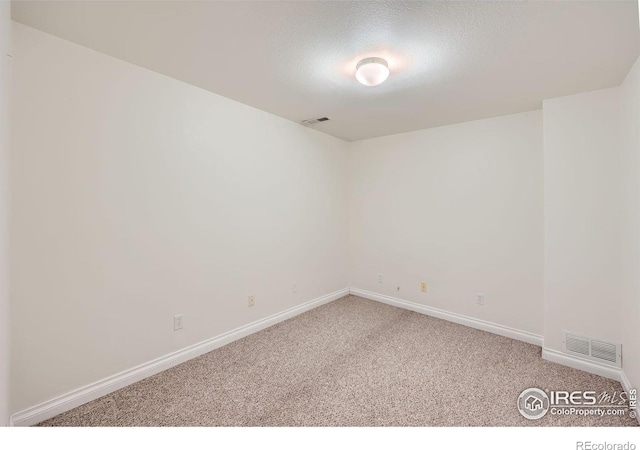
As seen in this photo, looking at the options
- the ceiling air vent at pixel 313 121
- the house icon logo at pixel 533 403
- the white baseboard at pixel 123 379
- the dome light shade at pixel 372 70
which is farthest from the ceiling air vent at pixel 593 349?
the ceiling air vent at pixel 313 121

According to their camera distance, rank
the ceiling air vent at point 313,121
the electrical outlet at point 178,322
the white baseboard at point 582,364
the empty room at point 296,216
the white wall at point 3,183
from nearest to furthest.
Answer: the white wall at point 3,183
the empty room at point 296,216
the white baseboard at point 582,364
the electrical outlet at point 178,322
the ceiling air vent at point 313,121

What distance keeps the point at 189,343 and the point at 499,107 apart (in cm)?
362

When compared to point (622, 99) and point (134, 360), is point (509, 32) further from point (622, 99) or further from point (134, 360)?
point (134, 360)

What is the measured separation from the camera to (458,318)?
3.42 meters

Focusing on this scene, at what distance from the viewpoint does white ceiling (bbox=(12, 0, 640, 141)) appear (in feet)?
5.00

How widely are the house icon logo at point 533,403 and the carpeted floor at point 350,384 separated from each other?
0.04 metres

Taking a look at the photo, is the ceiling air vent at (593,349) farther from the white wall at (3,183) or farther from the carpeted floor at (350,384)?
the white wall at (3,183)

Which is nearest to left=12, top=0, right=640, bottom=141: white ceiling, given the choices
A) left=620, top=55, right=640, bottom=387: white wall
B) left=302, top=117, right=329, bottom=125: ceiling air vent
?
left=620, top=55, right=640, bottom=387: white wall

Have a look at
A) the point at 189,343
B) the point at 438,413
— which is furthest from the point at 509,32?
the point at 189,343

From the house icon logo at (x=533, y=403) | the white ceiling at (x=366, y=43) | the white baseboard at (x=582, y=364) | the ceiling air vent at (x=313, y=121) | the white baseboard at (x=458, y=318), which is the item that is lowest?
the house icon logo at (x=533, y=403)

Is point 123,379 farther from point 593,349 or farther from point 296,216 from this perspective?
point 593,349

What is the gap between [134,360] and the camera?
2.22m

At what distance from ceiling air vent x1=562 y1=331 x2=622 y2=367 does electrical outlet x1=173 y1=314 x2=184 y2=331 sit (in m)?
3.31

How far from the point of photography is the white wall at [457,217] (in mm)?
2957
